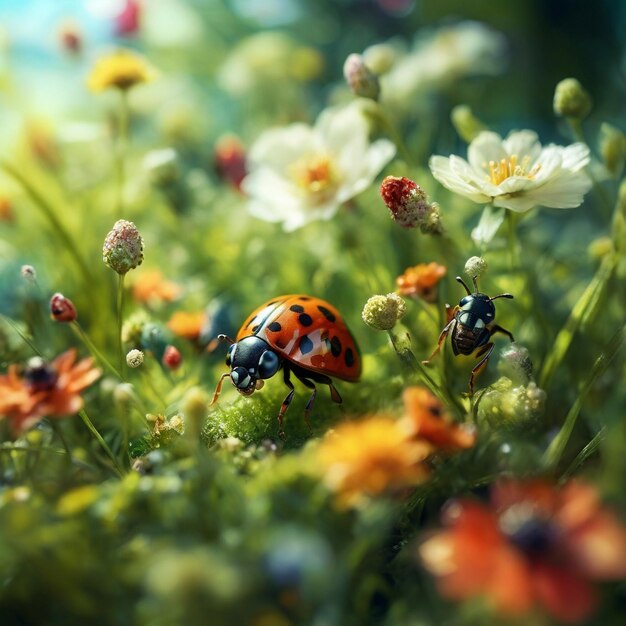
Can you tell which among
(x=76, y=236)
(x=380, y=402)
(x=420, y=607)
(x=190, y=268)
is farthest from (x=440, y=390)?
(x=76, y=236)

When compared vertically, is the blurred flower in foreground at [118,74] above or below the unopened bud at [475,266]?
above

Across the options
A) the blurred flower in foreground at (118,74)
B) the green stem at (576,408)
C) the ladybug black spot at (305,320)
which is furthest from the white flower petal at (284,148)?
the green stem at (576,408)

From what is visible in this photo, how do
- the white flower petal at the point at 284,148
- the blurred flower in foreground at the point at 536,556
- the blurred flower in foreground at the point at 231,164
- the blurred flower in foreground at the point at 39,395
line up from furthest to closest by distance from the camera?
the blurred flower in foreground at the point at 231,164 → the white flower petal at the point at 284,148 → the blurred flower in foreground at the point at 39,395 → the blurred flower in foreground at the point at 536,556

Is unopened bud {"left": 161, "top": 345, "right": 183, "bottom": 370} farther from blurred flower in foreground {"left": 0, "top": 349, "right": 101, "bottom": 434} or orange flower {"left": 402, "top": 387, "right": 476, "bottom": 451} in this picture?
orange flower {"left": 402, "top": 387, "right": 476, "bottom": 451}

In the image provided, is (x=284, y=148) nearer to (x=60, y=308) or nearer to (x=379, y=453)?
(x=60, y=308)

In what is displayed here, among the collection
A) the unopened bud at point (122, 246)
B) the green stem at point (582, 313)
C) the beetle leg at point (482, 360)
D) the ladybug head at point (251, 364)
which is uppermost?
the unopened bud at point (122, 246)

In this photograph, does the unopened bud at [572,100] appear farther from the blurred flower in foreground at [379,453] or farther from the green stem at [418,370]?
the blurred flower in foreground at [379,453]
